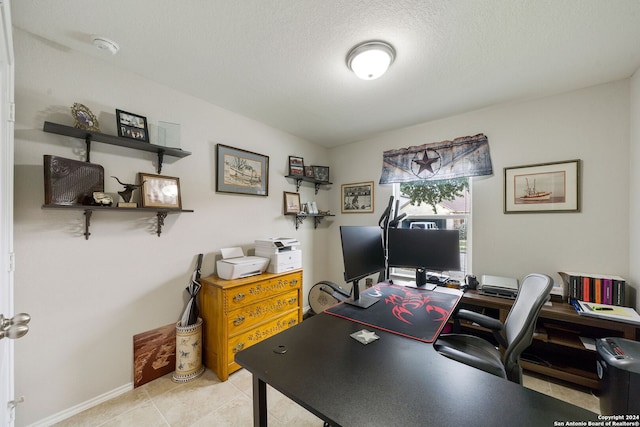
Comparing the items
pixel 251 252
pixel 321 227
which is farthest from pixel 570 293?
pixel 251 252

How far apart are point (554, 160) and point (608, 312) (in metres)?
1.29

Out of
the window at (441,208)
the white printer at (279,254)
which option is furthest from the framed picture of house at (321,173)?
the white printer at (279,254)

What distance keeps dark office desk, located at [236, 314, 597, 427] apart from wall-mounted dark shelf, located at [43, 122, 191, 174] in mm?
1697

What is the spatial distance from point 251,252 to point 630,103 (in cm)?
362

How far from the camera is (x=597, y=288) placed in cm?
188

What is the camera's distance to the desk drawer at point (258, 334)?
80.7 inches

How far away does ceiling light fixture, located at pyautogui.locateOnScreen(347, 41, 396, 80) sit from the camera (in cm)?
157

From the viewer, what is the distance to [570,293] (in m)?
1.97

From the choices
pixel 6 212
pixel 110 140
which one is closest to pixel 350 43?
pixel 110 140

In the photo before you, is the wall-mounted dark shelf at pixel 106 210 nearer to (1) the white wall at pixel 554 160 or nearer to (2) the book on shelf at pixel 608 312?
(1) the white wall at pixel 554 160

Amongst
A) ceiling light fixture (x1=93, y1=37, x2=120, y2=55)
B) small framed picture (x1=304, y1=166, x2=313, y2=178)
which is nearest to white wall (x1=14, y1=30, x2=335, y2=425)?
ceiling light fixture (x1=93, y1=37, x2=120, y2=55)

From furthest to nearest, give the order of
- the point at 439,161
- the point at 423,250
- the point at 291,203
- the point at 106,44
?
the point at 291,203 < the point at 439,161 < the point at 423,250 < the point at 106,44

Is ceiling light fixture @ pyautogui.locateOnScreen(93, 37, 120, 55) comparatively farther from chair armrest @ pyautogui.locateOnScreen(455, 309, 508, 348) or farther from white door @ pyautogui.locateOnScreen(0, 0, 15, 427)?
chair armrest @ pyautogui.locateOnScreen(455, 309, 508, 348)

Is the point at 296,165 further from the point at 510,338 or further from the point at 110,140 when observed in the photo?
the point at 510,338
